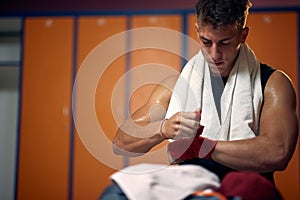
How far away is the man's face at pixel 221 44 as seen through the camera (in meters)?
1.32

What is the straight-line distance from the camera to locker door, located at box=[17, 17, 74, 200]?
9.68 ft

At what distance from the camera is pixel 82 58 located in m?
3.01

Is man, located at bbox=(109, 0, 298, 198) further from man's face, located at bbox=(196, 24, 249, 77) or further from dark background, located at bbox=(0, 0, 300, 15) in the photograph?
dark background, located at bbox=(0, 0, 300, 15)

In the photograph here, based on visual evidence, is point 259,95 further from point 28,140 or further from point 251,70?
point 28,140

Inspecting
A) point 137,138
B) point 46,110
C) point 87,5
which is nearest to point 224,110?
point 137,138

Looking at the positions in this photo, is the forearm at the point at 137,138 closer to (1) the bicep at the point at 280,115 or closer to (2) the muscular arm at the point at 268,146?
(2) the muscular arm at the point at 268,146

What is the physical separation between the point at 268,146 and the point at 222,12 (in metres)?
0.43

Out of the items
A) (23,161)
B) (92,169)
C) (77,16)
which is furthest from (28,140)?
(77,16)

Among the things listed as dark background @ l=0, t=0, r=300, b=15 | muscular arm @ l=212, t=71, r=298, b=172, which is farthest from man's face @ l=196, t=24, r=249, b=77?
dark background @ l=0, t=0, r=300, b=15

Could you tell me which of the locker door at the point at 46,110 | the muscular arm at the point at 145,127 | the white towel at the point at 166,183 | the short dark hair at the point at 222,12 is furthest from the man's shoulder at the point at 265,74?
the locker door at the point at 46,110

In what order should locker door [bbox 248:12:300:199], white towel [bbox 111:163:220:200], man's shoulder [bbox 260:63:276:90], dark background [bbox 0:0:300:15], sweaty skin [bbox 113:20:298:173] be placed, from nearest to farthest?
1. white towel [bbox 111:163:220:200]
2. sweaty skin [bbox 113:20:298:173]
3. man's shoulder [bbox 260:63:276:90]
4. locker door [bbox 248:12:300:199]
5. dark background [bbox 0:0:300:15]

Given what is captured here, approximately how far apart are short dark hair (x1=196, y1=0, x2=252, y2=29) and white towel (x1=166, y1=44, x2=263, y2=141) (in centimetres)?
15

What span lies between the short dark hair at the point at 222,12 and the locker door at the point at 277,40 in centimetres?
155

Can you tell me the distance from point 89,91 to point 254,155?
1954 mm
